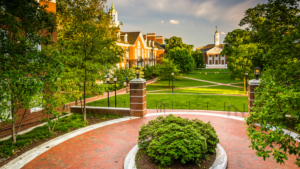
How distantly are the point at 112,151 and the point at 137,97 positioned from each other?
5.76 m

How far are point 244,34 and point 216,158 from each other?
3910 centimetres

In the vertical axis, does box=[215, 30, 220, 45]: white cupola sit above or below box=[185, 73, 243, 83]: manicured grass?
above

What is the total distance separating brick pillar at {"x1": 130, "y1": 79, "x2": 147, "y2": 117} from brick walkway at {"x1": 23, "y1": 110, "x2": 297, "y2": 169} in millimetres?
2219

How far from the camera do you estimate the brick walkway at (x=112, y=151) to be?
7320mm

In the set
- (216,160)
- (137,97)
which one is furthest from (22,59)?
(216,160)

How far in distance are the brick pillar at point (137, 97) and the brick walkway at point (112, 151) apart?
222 centimetres

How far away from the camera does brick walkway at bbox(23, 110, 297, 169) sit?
732 centimetres

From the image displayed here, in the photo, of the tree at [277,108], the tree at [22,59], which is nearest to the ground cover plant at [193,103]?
the tree at [277,108]

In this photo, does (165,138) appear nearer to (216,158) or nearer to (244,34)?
(216,158)

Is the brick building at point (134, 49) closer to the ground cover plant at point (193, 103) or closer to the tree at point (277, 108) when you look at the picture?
the ground cover plant at point (193, 103)

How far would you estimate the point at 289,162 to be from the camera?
23.9 ft

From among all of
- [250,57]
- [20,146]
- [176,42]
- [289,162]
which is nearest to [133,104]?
[20,146]

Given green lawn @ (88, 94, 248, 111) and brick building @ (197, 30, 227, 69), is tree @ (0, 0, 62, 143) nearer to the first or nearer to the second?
green lawn @ (88, 94, 248, 111)

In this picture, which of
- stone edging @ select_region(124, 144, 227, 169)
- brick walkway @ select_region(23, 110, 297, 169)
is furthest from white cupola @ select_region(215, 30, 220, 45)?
stone edging @ select_region(124, 144, 227, 169)
